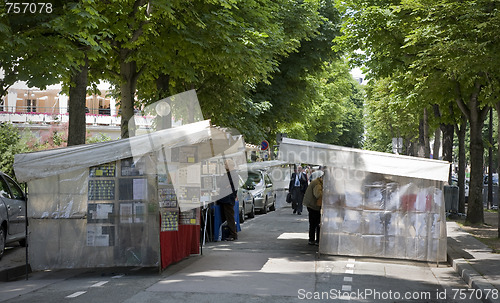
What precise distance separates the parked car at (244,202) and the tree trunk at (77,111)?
8.02 m

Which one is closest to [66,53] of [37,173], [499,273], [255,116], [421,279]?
[37,173]

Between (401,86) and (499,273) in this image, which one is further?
(401,86)

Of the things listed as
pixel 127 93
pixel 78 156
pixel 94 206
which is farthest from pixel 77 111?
pixel 94 206

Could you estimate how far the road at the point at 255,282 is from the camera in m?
9.06

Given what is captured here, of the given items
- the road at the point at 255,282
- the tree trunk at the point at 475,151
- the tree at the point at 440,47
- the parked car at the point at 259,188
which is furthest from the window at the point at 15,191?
the tree trunk at the point at 475,151

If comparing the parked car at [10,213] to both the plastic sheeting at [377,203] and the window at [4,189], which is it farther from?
the plastic sheeting at [377,203]

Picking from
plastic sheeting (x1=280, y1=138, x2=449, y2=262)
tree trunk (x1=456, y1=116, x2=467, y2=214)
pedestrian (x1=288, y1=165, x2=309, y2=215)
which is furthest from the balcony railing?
plastic sheeting (x1=280, y1=138, x2=449, y2=262)

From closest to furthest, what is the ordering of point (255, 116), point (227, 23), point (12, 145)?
1. point (227, 23)
2. point (255, 116)
3. point (12, 145)

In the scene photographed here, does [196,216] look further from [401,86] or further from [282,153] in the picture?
[401,86]

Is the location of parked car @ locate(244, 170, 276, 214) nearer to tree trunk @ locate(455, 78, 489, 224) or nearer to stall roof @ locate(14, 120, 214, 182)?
tree trunk @ locate(455, 78, 489, 224)

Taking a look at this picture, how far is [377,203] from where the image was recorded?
1341cm

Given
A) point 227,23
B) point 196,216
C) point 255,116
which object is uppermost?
point 227,23

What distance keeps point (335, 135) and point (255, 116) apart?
161 ft

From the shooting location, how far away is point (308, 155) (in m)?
13.4
